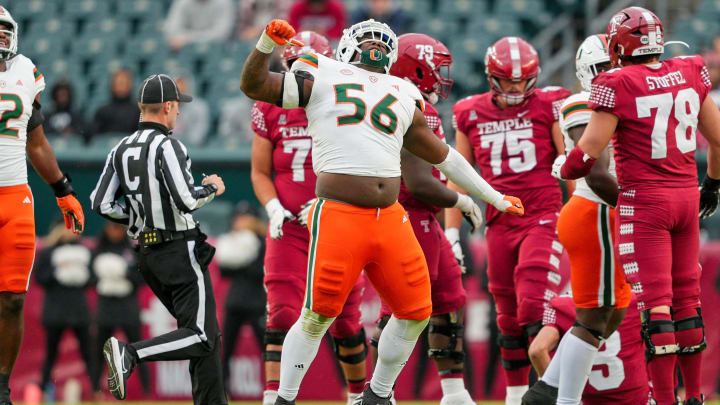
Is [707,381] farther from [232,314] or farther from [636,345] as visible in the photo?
[232,314]

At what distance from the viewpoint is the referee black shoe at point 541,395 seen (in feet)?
22.9

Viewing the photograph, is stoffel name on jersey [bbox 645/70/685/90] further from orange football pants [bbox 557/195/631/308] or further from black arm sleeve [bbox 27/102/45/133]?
black arm sleeve [bbox 27/102/45/133]

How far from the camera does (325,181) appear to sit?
612cm

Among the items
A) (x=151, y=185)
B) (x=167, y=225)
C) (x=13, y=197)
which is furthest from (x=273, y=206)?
(x=13, y=197)

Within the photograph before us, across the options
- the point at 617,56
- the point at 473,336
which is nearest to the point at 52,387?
the point at 473,336

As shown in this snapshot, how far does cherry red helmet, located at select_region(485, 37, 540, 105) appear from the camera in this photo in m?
7.72

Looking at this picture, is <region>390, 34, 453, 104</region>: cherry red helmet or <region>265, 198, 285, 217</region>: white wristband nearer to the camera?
<region>390, 34, 453, 104</region>: cherry red helmet

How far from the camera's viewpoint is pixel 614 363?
7766 mm

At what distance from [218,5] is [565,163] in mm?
10096

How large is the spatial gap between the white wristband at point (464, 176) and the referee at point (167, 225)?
1.49 meters

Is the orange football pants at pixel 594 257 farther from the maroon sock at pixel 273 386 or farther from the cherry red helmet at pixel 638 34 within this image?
the maroon sock at pixel 273 386

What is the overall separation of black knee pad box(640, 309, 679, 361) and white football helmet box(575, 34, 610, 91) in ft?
5.59

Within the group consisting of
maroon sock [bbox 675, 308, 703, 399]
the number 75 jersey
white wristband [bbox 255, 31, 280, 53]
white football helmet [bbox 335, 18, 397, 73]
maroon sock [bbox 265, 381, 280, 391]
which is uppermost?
white football helmet [bbox 335, 18, 397, 73]

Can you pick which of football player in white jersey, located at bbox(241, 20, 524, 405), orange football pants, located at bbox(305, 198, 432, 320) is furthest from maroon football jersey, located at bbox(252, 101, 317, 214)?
orange football pants, located at bbox(305, 198, 432, 320)
